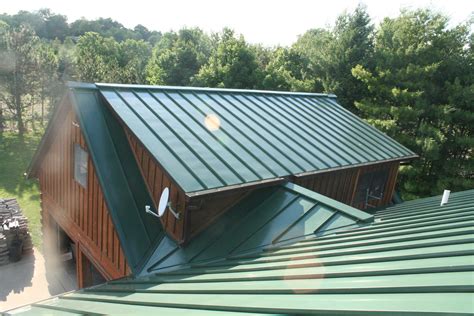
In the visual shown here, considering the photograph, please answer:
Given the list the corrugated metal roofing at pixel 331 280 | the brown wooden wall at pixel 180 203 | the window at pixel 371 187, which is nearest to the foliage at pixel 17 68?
the brown wooden wall at pixel 180 203

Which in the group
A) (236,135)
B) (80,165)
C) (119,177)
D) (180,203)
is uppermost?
(236,135)

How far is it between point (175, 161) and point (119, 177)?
1.61 meters

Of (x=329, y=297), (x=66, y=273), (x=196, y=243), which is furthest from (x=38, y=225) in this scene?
(x=329, y=297)

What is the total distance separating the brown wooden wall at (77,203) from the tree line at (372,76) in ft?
58.9

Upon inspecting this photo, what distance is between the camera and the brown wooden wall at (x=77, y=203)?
287 inches

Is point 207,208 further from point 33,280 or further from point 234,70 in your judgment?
point 234,70

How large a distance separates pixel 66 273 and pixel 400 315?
13016 mm

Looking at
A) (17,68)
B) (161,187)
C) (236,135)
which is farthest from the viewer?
(17,68)

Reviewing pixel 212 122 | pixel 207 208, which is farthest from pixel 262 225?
pixel 212 122

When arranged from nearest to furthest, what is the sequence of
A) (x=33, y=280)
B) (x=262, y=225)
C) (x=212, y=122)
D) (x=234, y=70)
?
(x=262, y=225)
(x=212, y=122)
(x=33, y=280)
(x=234, y=70)

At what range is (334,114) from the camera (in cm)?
1195

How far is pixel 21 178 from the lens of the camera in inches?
885

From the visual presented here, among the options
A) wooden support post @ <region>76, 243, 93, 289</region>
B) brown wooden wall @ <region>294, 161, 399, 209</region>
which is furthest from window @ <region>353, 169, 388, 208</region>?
wooden support post @ <region>76, 243, 93, 289</region>

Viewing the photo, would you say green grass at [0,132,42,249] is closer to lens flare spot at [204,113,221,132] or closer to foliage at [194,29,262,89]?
lens flare spot at [204,113,221,132]
